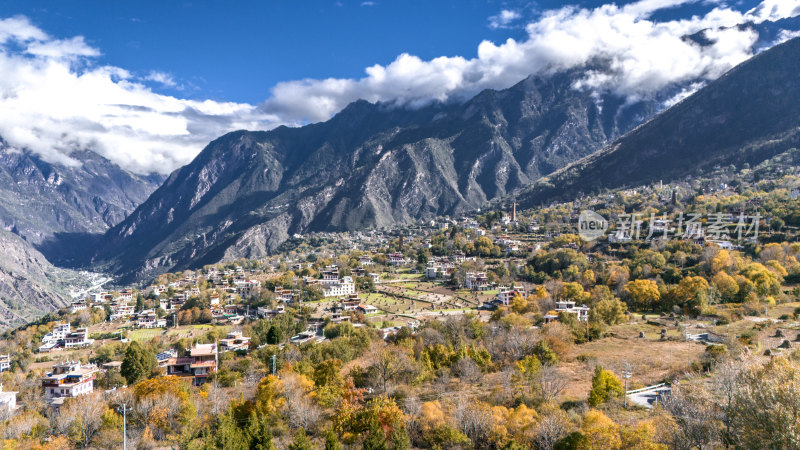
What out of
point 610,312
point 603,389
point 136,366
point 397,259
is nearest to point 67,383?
point 136,366

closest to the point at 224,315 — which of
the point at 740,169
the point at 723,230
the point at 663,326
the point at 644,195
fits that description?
the point at 663,326

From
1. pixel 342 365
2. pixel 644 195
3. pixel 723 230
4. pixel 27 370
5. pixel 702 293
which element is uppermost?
pixel 644 195

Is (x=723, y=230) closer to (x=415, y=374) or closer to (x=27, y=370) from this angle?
(x=415, y=374)

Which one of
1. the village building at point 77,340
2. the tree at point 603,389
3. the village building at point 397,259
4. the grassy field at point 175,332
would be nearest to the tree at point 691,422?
the tree at point 603,389

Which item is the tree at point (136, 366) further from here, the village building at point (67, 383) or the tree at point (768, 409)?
the tree at point (768, 409)

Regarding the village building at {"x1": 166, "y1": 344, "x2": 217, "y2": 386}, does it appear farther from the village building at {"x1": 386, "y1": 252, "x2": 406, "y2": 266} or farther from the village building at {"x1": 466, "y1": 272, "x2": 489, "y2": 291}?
the village building at {"x1": 386, "y1": 252, "x2": 406, "y2": 266}
